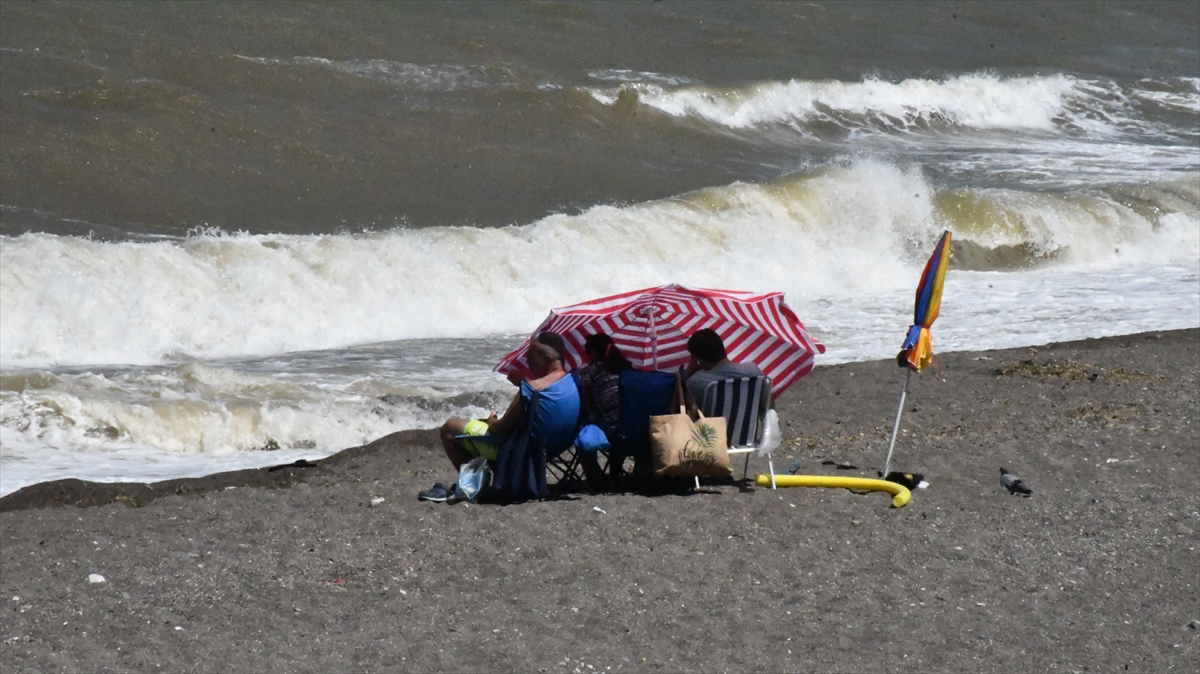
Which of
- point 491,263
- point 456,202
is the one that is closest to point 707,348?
point 491,263

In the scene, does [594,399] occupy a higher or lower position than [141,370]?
higher

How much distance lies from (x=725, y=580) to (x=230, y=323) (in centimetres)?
860

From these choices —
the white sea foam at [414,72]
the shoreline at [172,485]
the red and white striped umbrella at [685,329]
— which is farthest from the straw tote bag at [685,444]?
the white sea foam at [414,72]

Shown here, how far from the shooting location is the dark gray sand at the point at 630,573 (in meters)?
5.63

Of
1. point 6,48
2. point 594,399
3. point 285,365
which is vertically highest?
point 6,48

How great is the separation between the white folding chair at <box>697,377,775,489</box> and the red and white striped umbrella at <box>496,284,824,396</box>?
0.23 metres

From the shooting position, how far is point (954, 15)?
3981 centimetres

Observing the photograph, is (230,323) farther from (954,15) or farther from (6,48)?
(954,15)

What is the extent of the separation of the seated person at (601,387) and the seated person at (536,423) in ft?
1.00

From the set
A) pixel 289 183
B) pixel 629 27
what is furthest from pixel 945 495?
pixel 629 27

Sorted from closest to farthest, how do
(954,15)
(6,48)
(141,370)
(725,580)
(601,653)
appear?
(601,653) → (725,580) → (141,370) → (6,48) → (954,15)

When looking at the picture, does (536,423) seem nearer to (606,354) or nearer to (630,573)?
A: (606,354)

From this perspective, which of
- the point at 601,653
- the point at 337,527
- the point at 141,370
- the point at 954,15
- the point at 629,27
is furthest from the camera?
the point at 954,15

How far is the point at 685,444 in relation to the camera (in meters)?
7.45
